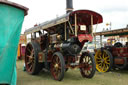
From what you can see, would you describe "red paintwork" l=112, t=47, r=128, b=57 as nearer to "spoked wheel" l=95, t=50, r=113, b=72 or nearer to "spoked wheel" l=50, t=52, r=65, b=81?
"spoked wheel" l=95, t=50, r=113, b=72

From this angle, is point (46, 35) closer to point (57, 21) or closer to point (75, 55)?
point (57, 21)

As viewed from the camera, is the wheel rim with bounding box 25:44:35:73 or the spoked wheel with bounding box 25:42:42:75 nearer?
the spoked wheel with bounding box 25:42:42:75

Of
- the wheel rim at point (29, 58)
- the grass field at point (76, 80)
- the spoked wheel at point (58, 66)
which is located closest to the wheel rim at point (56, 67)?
the spoked wheel at point (58, 66)

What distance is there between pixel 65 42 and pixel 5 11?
8.33 feet

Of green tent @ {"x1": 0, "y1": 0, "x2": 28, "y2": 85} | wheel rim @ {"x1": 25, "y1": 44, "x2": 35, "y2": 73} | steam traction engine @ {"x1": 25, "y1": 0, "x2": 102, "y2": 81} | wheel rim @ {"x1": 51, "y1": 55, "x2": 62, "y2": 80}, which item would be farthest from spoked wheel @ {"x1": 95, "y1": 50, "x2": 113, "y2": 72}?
green tent @ {"x1": 0, "y1": 0, "x2": 28, "y2": 85}

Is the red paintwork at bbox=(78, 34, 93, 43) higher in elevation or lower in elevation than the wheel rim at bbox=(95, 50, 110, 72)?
higher

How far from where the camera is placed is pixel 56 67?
5.24 metres

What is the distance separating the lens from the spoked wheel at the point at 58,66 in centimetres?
482

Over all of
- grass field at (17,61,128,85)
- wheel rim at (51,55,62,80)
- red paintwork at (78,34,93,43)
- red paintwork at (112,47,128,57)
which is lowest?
grass field at (17,61,128,85)

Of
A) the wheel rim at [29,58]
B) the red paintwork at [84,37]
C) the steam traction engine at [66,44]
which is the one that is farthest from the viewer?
the wheel rim at [29,58]

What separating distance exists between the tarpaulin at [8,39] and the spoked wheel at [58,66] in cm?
158

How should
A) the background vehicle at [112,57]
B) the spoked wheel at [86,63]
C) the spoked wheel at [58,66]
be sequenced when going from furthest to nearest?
the background vehicle at [112,57] < the spoked wheel at [86,63] < the spoked wheel at [58,66]

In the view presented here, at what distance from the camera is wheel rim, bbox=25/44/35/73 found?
21.8 feet

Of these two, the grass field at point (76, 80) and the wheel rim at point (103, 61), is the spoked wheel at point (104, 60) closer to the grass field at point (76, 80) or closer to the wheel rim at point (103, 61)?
the wheel rim at point (103, 61)
